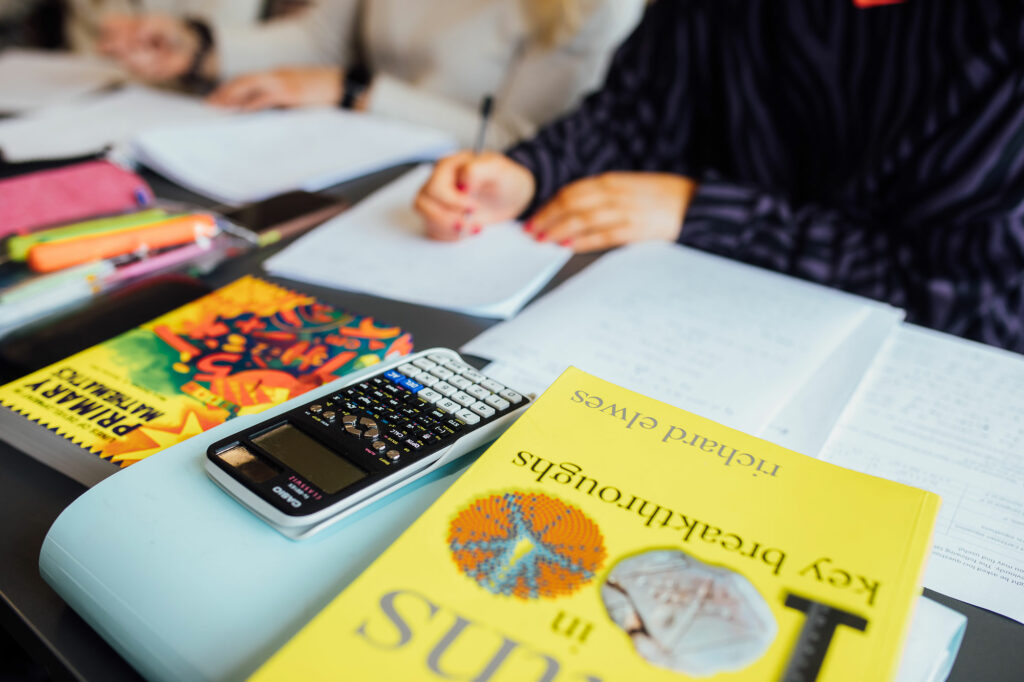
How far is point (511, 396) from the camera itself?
40 centimetres

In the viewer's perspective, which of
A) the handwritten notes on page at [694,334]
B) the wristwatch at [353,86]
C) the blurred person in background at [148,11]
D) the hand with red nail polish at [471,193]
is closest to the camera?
the handwritten notes on page at [694,334]

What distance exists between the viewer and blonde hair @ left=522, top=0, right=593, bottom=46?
1074 millimetres

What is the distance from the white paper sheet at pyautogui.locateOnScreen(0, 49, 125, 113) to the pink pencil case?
0.38m

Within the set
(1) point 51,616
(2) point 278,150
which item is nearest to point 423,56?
(2) point 278,150

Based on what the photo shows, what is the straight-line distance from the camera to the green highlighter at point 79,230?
1.94 feet

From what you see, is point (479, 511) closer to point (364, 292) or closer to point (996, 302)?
point (364, 292)

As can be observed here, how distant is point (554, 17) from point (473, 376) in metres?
0.88

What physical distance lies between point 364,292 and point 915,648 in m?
0.44

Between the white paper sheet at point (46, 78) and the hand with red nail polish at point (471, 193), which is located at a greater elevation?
the hand with red nail polish at point (471, 193)

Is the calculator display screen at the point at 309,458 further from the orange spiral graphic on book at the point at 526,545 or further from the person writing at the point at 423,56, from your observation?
the person writing at the point at 423,56

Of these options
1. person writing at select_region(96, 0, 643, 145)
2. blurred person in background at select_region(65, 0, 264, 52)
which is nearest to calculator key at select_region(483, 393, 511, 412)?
person writing at select_region(96, 0, 643, 145)

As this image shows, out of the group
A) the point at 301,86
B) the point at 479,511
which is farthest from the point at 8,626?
the point at 301,86

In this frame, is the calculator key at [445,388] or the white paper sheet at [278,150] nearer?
the calculator key at [445,388]

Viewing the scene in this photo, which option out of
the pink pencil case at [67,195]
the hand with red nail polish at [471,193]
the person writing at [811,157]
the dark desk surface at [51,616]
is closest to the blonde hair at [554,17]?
the person writing at [811,157]
